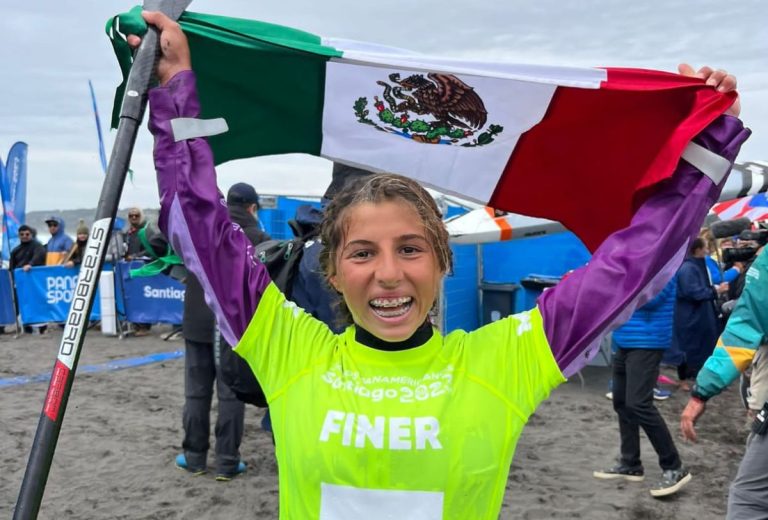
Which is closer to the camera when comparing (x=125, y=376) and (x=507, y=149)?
(x=507, y=149)

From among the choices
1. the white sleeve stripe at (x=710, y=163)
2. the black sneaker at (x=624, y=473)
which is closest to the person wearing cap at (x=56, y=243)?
the black sneaker at (x=624, y=473)

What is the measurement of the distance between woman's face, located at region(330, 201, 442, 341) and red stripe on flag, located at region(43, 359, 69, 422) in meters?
0.76

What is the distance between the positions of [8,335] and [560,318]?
12636 millimetres

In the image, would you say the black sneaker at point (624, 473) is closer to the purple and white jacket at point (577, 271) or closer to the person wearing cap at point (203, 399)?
the person wearing cap at point (203, 399)

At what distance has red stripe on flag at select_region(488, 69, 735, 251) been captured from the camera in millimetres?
2070

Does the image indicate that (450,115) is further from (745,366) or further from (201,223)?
(745,366)

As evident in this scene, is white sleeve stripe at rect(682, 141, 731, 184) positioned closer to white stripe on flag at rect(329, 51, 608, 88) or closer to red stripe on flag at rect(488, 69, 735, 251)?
red stripe on flag at rect(488, 69, 735, 251)

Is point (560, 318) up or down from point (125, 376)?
up

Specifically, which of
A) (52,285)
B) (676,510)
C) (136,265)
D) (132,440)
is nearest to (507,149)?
(676,510)

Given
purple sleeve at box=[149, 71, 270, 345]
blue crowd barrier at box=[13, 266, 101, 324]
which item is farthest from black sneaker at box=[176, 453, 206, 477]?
blue crowd barrier at box=[13, 266, 101, 324]

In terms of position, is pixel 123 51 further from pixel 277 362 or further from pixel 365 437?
pixel 365 437

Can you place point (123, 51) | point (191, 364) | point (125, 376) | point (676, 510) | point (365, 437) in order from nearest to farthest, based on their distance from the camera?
1. point (365, 437)
2. point (123, 51)
3. point (676, 510)
4. point (191, 364)
5. point (125, 376)

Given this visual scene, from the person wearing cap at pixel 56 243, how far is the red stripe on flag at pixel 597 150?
485 inches

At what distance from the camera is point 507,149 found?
251 cm
